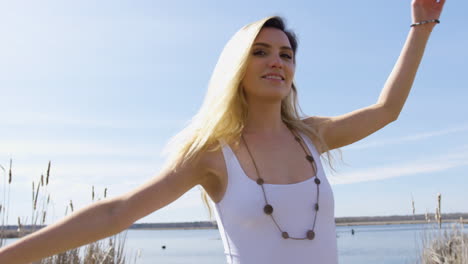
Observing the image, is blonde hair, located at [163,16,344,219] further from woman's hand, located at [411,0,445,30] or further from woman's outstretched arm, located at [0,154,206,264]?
woman's hand, located at [411,0,445,30]

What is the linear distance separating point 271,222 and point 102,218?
47 centimetres

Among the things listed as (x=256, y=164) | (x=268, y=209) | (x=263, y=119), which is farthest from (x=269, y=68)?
(x=268, y=209)

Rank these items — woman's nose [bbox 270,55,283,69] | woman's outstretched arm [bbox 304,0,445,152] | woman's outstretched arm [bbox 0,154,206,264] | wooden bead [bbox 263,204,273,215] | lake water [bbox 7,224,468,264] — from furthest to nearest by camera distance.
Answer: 1. lake water [bbox 7,224,468,264]
2. woman's outstretched arm [bbox 304,0,445,152]
3. woman's nose [bbox 270,55,283,69]
4. wooden bead [bbox 263,204,273,215]
5. woman's outstretched arm [bbox 0,154,206,264]

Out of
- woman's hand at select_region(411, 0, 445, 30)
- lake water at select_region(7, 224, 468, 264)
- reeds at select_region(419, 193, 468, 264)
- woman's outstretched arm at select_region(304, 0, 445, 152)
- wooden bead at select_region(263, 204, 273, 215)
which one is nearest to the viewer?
wooden bead at select_region(263, 204, 273, 215)

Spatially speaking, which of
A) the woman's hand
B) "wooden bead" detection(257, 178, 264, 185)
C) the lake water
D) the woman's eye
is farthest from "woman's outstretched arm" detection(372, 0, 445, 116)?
the lake water

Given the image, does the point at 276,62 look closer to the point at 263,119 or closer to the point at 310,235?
the point at 263,119

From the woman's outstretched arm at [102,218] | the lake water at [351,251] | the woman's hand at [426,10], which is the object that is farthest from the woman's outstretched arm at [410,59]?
the lake water at [351,251]

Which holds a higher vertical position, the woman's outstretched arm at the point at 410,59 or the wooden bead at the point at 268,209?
the woman's outstretched arm at the point at 410,59

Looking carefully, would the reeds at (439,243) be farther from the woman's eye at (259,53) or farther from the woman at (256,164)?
the woman's eye at (259,53)

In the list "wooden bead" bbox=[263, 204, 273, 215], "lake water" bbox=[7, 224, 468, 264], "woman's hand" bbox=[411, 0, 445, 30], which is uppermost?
"lake water" bbox=[7, 224, 468, 264]

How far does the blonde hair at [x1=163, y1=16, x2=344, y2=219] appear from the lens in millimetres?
1684

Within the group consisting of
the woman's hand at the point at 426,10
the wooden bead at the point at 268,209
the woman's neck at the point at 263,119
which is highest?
the woman's hand at the point at 426,10

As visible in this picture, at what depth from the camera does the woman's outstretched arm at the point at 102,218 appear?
142 centimetres

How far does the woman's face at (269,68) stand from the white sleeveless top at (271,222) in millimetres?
A: 266
